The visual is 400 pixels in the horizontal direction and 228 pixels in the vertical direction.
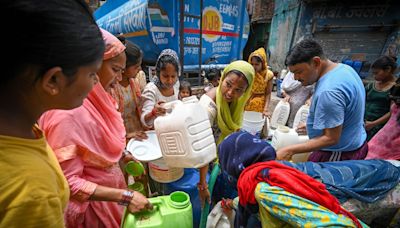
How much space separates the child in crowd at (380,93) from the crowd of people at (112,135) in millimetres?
551

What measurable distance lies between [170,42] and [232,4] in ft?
5.47

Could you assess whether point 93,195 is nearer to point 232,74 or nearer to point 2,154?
point 2,154

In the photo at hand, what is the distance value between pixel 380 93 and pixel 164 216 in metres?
2.97

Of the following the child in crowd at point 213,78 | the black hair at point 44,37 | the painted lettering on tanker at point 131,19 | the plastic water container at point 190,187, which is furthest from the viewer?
the child in crowd at point 213,78

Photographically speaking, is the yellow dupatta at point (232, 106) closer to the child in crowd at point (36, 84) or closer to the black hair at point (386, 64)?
the child in crowd at point (36, 84)

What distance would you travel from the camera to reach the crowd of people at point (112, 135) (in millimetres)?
420

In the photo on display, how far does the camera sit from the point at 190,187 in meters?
1.38

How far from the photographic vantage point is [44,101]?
473mm

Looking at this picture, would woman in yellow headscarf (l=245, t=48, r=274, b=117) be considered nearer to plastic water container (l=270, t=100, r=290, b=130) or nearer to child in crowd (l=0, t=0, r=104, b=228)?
plastic water container (l=270, t=100, r=290, b=130)

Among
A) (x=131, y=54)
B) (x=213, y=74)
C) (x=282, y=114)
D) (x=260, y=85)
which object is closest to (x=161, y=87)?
(x=131, y=54)

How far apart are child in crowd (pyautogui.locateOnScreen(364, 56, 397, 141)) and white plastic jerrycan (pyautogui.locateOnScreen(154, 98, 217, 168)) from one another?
8.44ft

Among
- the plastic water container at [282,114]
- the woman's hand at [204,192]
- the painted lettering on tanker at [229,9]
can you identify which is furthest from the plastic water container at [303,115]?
the painted lettering on tanker at [229,9]

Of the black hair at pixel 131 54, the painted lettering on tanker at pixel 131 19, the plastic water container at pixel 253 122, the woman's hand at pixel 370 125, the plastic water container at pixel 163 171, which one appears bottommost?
the plastic water container at pixel 253 122

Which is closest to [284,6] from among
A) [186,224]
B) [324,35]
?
[324,35]
